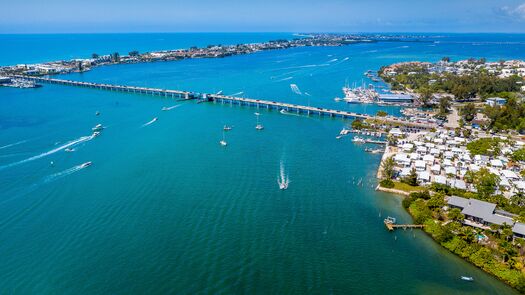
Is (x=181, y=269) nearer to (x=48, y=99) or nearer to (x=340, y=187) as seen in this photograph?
(x=340, y=187)

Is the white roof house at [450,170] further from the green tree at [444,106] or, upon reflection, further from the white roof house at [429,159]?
the green tree at [444,106]

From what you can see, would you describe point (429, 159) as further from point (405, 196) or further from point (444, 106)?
point (444, 106)

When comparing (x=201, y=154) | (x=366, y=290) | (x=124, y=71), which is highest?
(x=124, y=71)

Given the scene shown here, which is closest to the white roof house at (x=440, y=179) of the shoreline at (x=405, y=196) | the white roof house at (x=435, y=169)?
the white roof house at (x=435, y=169)

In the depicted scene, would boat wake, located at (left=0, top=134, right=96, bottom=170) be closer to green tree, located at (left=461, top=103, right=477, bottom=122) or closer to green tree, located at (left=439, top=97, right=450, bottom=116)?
green tree, located at (left=439, top=97, right=450, bottom=116)

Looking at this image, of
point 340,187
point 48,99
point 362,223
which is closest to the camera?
point 362,223

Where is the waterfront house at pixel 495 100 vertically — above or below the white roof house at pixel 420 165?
above

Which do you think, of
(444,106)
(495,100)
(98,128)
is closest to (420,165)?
(444,106)

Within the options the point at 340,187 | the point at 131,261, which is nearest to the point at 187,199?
the point at 131,261

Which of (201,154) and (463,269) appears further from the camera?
(201,154)
